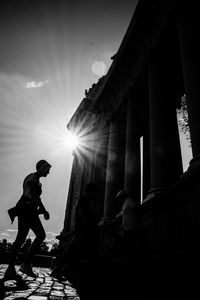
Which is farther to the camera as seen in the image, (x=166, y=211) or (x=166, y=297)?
(x=166, y=211)

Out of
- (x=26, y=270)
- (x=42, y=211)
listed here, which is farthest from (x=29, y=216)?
(x=26, y=270)

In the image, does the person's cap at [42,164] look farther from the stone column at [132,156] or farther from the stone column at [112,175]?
the stone column at [112,175]

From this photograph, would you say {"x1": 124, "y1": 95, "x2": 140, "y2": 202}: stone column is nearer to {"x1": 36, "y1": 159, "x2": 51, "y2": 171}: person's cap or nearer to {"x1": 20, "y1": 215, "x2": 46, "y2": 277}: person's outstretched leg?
{"x1": 36, "y1": 159, "x2": 51, "y2": 171}: person's cap

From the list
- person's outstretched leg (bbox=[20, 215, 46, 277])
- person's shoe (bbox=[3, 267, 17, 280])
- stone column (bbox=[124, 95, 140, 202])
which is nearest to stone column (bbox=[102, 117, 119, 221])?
stone column (bbox=[124, 95, 140, 202])

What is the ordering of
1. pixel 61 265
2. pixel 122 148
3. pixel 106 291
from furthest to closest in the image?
pixel 122 148 → pixel 61 265 → pixel 106 291

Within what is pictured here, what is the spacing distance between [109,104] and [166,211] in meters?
12.3

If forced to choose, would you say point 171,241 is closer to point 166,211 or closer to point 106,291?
point 166,211

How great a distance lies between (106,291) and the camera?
11.2 feet

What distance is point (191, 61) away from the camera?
303 inches

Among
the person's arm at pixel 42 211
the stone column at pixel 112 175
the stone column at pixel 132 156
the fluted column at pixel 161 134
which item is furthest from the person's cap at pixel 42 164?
the stone column at pixel 112 175

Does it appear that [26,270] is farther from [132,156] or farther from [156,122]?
[132,156]

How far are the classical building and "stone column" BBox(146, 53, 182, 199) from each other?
0.04 m

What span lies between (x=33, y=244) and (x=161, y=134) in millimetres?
6715

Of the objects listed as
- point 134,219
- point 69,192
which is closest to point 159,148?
point 134,219
